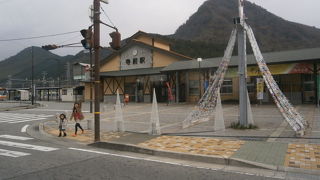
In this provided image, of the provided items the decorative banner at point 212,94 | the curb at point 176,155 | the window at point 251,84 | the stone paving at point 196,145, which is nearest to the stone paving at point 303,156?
the curb at point 176,155

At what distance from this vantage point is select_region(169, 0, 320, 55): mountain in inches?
2997

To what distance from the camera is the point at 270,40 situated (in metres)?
77.5

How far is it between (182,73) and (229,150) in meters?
25.9

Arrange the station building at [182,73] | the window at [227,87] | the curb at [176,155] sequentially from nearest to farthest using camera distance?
the curb at [176,155] → the station building at [182,73] → the window at [227,87]

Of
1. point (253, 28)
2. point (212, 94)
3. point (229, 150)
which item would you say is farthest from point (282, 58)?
point (253, 28)

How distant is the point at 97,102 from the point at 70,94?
137ft

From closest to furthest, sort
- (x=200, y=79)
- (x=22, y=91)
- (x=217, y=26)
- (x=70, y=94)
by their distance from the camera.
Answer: (x=200, y=79) → (x=70, y=94) → (x=22, y=91) → (x=217, y=26)

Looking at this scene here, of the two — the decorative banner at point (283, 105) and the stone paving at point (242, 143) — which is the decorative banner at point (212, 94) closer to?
the stone paving at point (242, 143)

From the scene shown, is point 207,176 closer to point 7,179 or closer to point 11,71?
point 7,179

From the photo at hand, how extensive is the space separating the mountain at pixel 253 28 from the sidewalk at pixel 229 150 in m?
63.3

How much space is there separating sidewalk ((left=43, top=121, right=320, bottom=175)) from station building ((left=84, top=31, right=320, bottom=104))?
514 inches

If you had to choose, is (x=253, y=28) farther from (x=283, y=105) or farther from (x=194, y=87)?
(x=283, y=105)

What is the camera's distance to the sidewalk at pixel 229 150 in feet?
23.2

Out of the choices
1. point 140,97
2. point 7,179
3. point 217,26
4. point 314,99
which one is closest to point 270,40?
point 217,26
